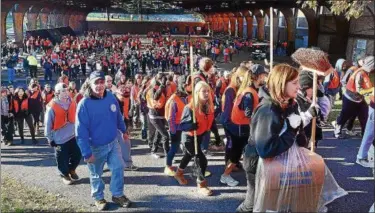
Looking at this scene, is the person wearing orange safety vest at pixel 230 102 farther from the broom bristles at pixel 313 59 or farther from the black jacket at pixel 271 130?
the black jacket at pixel 271 130

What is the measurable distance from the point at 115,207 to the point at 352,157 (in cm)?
434

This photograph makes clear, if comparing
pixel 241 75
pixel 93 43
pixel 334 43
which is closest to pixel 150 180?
pixel 241 75

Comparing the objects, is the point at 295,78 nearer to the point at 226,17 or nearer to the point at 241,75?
the point at 241,75

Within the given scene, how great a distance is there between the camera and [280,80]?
354 cm

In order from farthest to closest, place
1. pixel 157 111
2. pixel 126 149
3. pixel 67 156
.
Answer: pixel 157 111 → pixel 126 149 → pixel 67 156

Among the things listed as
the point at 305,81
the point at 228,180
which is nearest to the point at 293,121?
the point at 305,81

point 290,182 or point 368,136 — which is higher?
point 290,182

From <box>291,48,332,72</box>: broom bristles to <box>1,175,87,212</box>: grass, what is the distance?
10.8 feet

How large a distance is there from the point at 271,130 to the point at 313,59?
1.40 m

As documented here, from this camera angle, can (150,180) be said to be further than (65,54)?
No

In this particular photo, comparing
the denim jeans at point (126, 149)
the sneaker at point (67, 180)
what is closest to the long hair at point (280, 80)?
the denim jeans at point (126, 149)

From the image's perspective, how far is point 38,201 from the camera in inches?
209

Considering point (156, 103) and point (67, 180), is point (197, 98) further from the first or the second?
point (67, 180)

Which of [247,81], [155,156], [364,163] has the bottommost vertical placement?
[155,156]
